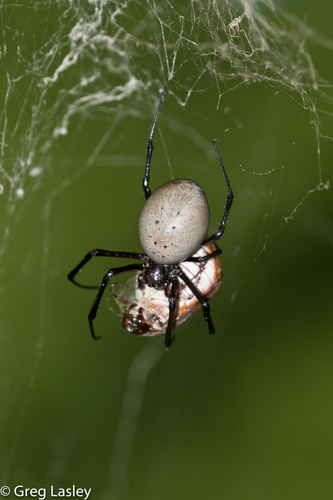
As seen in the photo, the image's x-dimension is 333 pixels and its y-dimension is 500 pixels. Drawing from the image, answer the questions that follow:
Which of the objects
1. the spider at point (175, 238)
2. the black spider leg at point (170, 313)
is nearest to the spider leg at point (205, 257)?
the spider at point (175, 238)

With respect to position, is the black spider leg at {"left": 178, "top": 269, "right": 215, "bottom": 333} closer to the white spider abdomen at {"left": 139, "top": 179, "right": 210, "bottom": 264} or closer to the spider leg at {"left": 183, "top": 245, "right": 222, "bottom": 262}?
the spider leg at {"left": 183, "top": 245, "right": 222, "bottom": 262}

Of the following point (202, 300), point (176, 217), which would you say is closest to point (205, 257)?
point (202, 300)

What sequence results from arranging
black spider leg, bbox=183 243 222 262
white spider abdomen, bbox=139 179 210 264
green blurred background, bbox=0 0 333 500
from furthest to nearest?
green blurred background, bbox=0 0 333 500 → black spider leg, bbox=183 243 222 262 → white spider abdomen, bbox=139 179 210 264

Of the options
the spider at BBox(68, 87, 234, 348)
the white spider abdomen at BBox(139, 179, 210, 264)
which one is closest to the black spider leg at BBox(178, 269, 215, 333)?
the spider at BBox(68, 87, 234, 348)

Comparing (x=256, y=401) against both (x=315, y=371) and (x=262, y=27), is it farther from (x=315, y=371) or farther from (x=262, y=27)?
(x=262, y=27)

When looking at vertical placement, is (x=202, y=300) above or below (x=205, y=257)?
below

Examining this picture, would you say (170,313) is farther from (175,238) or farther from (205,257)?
(175,238)
